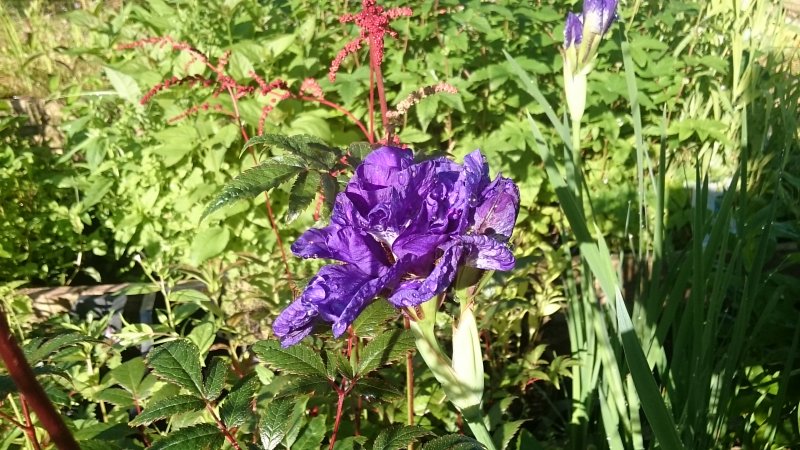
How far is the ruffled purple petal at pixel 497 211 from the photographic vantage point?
1.96 feet

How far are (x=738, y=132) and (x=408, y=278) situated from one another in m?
1.76

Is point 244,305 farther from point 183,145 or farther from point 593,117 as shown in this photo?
point 593,117

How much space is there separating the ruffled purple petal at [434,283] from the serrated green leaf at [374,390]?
204 mm

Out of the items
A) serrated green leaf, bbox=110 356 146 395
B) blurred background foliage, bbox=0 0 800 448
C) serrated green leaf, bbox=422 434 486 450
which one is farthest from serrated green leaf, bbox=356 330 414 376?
blurred background foliage, bbox=0 0 800 448

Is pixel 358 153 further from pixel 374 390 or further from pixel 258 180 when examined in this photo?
pixel 374 390

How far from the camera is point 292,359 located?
0.73 meters

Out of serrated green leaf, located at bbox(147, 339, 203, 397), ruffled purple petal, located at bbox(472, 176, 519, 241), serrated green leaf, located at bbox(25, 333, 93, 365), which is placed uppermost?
ruffled purple petal, located at bbox(472, 176, 519, 241)

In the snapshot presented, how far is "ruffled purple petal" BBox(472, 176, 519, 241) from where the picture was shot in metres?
0.60

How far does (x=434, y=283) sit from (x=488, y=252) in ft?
0.21

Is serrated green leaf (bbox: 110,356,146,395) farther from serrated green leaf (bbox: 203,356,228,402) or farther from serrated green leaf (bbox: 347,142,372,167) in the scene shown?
serrated green leaf (bbox: 347,142,372,167)

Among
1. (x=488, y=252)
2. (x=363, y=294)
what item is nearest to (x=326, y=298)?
(x=363, y=294)

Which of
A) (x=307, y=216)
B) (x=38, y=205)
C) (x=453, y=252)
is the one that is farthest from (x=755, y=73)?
(x=38, y=205)

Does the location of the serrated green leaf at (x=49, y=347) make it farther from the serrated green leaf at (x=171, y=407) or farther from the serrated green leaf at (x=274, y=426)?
the serrated green leaf at (x=274, y=426)

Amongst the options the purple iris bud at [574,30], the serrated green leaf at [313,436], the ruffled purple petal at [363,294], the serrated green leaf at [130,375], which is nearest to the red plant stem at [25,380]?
the ruffled purple petal at [363,294]
